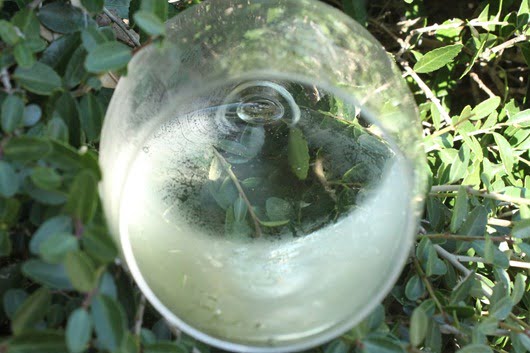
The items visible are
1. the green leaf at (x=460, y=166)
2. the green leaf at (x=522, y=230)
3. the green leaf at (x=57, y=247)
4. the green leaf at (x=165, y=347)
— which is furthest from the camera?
the green leaf at (x=460, y=166)

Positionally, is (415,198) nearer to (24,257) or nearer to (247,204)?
(247,204)

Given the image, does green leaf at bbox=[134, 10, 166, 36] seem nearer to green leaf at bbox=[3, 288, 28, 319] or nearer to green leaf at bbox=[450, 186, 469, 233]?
green leaf at bbox=[3, 288, 28, 319]

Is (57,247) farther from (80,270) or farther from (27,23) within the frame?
(27,23)

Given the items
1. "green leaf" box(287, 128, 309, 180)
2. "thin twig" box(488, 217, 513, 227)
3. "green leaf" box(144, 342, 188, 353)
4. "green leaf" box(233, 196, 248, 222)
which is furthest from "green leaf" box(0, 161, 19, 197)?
"thin twig" box(488, 217, 513, 227)

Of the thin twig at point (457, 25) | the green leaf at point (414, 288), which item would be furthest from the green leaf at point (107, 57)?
the thin twig at point (457, 25)

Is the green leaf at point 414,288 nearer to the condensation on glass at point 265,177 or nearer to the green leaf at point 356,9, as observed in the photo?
the condensation on glass at point 265,177

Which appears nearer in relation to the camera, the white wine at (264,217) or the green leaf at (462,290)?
the white wine at (264,217)

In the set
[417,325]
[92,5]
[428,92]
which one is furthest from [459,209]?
[92,5]

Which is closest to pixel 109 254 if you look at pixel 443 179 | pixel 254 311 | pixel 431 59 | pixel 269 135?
pixel 254 311

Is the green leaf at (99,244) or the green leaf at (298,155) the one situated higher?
the green leaf at (99,244)
